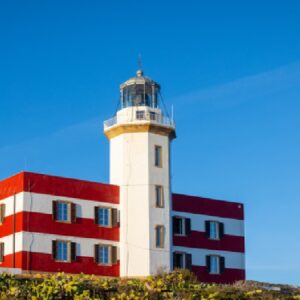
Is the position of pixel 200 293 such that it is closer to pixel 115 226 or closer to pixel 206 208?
pixel 115 226

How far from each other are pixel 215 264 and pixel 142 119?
35.9 ft

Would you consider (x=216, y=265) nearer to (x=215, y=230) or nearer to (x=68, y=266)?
(x=215, y=230)

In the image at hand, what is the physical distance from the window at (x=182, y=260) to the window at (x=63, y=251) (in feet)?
23.6

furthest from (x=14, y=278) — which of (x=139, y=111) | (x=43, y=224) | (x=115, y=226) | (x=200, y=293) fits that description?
(x=139, y=111)

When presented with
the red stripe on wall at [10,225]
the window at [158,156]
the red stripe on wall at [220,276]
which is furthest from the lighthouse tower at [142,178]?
the red stripe on wall at [10,225]

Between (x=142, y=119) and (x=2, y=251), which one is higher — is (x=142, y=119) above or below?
above

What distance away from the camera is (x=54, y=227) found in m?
46.4

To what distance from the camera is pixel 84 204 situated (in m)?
47.9

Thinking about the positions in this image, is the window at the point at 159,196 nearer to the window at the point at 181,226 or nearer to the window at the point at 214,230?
the window at the point at 181,226

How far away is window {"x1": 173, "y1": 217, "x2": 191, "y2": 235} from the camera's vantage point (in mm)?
51781

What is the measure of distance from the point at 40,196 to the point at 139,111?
28.1ft

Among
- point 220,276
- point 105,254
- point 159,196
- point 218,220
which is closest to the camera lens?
point 105,254

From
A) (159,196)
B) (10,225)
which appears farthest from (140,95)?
(10,225)

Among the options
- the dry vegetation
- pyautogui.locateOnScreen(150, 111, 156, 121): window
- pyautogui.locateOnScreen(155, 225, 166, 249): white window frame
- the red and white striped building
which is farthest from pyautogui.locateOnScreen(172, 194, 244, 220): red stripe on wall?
the dry vegetation
